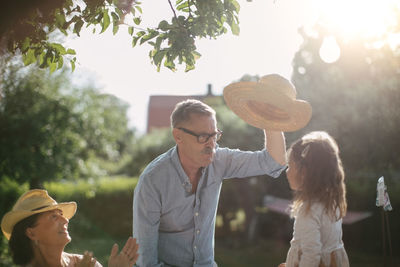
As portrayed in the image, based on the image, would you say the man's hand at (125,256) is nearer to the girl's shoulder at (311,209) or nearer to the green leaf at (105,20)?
the girl's shoulder at (311,209)

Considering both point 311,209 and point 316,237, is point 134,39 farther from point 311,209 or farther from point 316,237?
point 316,237

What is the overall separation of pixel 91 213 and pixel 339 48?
31.9 ft

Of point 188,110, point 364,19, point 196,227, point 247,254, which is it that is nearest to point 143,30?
point 188,110

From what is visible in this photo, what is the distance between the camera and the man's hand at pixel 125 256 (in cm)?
232

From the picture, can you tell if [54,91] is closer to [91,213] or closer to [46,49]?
[91,213]

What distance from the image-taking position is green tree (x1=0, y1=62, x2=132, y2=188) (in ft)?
34.8

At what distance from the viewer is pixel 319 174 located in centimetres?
282

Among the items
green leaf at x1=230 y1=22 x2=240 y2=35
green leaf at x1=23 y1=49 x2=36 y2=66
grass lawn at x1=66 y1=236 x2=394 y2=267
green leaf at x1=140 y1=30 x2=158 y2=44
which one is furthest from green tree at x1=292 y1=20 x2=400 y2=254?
green leaf at x1=23 y1=49 x2=36 y2=66

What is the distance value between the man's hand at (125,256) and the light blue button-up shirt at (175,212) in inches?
8.1

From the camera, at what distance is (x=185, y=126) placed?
8.83ft

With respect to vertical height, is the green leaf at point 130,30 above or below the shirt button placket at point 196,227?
above

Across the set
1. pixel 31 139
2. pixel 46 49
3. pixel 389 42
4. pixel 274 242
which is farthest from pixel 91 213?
pixel 46 49

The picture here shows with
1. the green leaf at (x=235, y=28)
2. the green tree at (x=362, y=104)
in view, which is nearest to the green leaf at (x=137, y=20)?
the green leaf at (x=235, y=28)

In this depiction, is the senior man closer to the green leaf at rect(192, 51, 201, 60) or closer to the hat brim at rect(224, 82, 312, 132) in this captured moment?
the hat brim at rect(224, 82, 312, 132)
